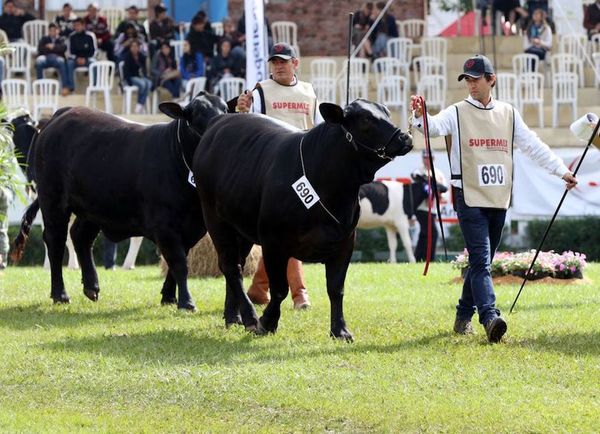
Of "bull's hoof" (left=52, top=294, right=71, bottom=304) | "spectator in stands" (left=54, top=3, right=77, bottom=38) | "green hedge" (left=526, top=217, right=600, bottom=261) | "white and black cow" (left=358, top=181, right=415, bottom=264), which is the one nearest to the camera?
"bull's hoof" (left=52, top=294, right=71, bottom=304)

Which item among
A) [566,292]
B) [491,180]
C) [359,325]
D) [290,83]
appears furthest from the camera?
[566,292]

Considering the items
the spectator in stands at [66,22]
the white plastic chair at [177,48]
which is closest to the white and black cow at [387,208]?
the white plastic chair at [177,48]

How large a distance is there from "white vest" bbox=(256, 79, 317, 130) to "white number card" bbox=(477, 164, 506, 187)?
8.25 feet

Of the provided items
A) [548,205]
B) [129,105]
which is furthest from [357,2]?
[548,205]

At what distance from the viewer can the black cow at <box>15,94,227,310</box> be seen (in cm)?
1313

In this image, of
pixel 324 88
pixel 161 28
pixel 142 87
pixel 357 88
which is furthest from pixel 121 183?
pixel 161 28

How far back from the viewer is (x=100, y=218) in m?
13.8

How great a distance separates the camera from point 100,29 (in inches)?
1276

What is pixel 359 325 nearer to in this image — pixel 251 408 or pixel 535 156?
pixel 535 156

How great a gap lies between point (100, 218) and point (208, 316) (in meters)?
1.62

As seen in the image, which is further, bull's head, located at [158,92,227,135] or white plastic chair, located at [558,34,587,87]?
white plastic chair, located at [558,34,587,87]

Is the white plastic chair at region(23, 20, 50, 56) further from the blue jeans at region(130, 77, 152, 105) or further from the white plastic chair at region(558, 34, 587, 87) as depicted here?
the white plastic chair at region(558, 34, 587, 87)

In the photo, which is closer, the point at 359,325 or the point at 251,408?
the point at 251,408

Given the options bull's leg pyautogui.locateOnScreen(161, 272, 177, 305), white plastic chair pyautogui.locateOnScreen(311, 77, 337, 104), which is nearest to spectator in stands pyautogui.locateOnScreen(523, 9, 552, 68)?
white plastic chair pyautogui.locateOnScreen(311, 77, 337, 104)
